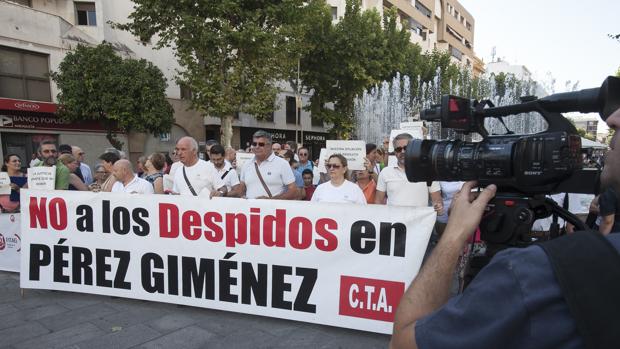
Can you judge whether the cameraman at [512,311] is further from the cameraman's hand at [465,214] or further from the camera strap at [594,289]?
the cameraman's hand at [465,214]

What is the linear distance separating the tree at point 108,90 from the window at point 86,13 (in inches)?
103

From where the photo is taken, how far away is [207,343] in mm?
3105

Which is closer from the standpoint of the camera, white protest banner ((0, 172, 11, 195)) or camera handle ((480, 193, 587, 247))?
camera handle ((480, 193, 587, 247))

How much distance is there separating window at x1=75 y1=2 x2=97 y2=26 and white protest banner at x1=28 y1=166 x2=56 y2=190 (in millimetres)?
16635

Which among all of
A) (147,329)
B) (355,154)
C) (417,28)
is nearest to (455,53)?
(417,28)

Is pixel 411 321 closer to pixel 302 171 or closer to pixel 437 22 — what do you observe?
pixel 302 171

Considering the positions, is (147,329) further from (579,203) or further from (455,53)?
(455,53)

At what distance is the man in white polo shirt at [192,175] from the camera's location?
4.64 meters

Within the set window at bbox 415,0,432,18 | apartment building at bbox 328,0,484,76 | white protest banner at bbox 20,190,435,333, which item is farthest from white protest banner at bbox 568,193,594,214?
window at bbox 415,0,432,18

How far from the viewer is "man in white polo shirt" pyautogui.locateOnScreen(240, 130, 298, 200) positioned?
471cm

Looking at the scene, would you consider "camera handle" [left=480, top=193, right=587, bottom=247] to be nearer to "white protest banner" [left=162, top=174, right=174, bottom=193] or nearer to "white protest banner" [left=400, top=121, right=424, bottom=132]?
"white protest banner" [left=162, top=174, right=174, bottom=193]

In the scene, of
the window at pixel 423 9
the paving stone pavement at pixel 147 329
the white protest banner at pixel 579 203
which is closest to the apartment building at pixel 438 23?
the window at pixel 423 9

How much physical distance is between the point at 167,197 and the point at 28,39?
16.3 meters

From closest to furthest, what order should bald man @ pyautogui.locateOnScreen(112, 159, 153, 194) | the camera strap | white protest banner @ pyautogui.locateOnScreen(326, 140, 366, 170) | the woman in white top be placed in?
1. the camera strap
2. the woman in white top
3. bald man @ pyautogui.locateOnScreen(112, 159, 153, 194)
4. white protest banner @ pyautogui.locateOnScreen(326, 140, 366, 170)
